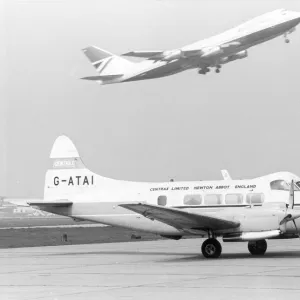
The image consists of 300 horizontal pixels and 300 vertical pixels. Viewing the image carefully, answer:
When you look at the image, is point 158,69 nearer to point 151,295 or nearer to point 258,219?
point 258,219

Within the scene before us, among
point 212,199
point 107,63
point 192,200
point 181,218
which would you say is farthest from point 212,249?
point 107,63

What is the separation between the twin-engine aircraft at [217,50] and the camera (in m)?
27.5

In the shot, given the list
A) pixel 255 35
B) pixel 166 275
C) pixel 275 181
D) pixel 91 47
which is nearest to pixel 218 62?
pixel 255 35

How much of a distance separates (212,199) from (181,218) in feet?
6.91

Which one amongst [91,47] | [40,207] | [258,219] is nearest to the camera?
[258,219]

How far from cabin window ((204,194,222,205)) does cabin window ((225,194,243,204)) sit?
272mm

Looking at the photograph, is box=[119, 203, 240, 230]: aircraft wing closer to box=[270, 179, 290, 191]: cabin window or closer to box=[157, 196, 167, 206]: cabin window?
box=[157, 196, 167, 206]: cabin window

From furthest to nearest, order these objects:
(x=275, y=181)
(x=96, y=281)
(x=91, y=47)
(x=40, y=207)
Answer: (x=91, y=47) → (x=40, y=207) → (x=275, y=181) → (x=96, y=281)

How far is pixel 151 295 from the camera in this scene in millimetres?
14359

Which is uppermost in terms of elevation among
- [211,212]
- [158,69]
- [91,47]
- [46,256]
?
[91,47]

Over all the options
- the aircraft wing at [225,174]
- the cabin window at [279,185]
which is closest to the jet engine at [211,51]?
the aircraft wing at [225,174]

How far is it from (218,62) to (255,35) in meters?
2.30

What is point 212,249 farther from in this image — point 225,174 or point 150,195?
point 225,174

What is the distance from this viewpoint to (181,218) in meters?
23.8
